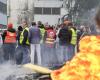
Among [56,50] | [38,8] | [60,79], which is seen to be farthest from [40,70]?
[38,8]

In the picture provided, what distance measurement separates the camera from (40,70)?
3908mm

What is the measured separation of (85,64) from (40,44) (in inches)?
534

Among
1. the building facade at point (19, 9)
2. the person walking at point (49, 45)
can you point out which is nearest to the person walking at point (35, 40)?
the person walking at point (49, 45)

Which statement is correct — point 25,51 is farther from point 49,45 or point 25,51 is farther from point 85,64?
point 85,64

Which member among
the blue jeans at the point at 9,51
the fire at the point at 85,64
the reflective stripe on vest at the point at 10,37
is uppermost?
the fire at the point at 85,64

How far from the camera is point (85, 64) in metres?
3.54

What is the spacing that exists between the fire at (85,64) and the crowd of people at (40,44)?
38.3 ft

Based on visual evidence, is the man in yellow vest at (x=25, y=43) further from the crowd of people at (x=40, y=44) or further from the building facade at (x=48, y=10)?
the building facade at (x=48, y=10)

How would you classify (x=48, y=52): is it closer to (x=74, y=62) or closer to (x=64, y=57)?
(x=64, y=57)

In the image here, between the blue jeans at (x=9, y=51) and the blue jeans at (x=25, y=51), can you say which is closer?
the blue jeans at (x=25, y=51)

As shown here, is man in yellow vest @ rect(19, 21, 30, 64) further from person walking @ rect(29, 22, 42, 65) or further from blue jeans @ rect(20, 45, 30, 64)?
person walking @ rect(29, 22, 42, 65)

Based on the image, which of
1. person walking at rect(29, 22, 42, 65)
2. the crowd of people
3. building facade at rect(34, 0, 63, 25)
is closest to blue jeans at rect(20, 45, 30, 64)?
the crowd of people

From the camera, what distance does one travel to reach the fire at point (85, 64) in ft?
11.5

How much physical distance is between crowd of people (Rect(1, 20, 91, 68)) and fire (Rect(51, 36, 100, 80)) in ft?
38.3
